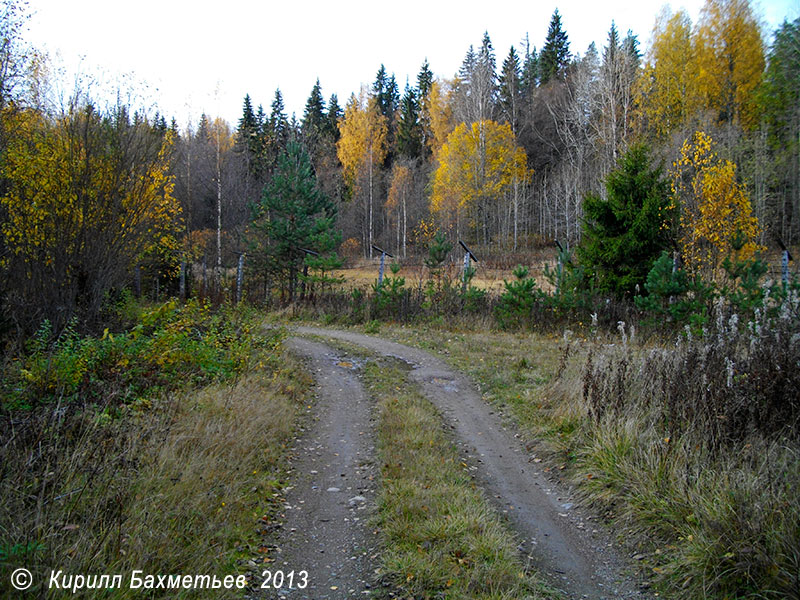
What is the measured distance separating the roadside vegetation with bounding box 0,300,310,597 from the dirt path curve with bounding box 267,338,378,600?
0.26 metres

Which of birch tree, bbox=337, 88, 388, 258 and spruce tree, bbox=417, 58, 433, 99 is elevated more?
spruce tree, bbox=417, 58, 433, 99

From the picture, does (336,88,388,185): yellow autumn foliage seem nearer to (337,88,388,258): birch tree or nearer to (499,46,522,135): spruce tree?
(337,88,388,258): birch tree

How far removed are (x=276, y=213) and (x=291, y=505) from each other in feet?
53.6

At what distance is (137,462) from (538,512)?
11.3ft

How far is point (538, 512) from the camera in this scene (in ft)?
14.8

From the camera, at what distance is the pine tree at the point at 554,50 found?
4319 cm

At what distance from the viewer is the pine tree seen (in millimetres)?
43188

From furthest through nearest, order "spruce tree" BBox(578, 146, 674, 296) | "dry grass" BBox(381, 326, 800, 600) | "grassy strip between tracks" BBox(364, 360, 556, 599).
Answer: "spruce tree" BBox(578, 146, 674, 296) → "grassy strip between tracks" BBox(364, 360, 556, 599) → "dry grass" BBox(381, 326, 800, 600)

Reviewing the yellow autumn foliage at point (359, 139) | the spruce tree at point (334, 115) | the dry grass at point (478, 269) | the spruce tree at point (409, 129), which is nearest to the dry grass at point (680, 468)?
the dry grass at point (478, 269)

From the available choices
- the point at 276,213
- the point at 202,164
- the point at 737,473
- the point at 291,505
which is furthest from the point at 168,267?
the point at 737,473

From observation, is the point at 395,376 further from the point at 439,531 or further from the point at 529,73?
the point at 529,73

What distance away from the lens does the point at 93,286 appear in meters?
10.7

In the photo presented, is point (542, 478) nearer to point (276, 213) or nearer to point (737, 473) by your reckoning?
point (737, 473)

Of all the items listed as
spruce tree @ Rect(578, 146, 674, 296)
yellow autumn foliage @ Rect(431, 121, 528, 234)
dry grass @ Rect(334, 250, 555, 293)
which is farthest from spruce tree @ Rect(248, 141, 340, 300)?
yellow autumn foliage @ Rect(431, 121, 528, 234)
